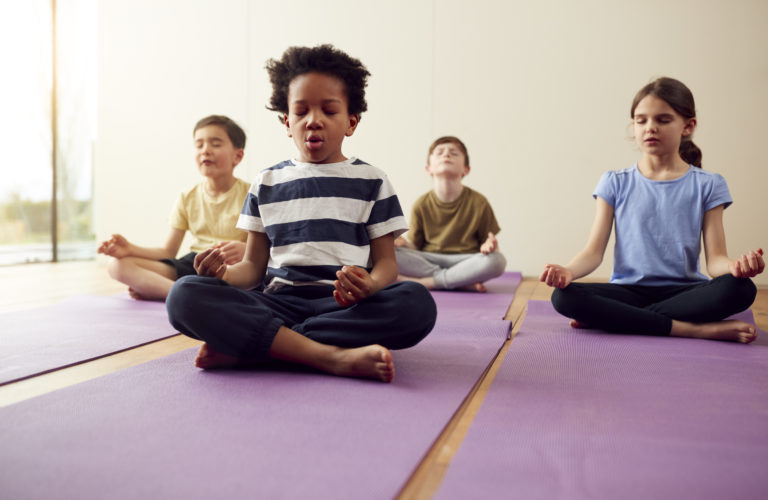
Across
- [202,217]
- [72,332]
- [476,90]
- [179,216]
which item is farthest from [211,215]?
[476,90]

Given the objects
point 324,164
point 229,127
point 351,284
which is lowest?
point 351,284

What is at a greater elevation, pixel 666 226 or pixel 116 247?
pixel 666 226

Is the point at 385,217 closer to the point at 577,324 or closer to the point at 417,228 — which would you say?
the point at 577,324

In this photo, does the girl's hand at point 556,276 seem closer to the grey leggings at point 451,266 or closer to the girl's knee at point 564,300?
the girl's knee at point 564,300

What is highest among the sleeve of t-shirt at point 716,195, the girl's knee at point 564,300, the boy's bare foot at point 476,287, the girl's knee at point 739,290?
the sleeve of t-shirt at point 716,195

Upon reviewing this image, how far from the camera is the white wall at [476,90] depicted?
3.32 metres

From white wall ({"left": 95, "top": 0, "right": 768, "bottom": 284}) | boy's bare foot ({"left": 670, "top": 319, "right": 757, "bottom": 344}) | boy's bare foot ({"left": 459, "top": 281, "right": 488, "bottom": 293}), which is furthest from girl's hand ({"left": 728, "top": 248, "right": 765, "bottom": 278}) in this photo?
white wall ({"left": 95, "top": 0, "right": 768, "bottom": 284})

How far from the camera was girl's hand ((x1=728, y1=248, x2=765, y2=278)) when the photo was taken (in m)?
1.45

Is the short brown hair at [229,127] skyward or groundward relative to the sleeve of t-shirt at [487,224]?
skyward

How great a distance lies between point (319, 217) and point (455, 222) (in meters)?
1.66

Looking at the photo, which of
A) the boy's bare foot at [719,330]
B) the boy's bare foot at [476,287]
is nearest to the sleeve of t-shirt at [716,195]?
the boy's bare foot at [719,330]

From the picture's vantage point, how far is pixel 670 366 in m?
1.34

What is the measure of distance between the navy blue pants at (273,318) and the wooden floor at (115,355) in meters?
0.19

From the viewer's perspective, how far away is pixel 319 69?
1.34m
